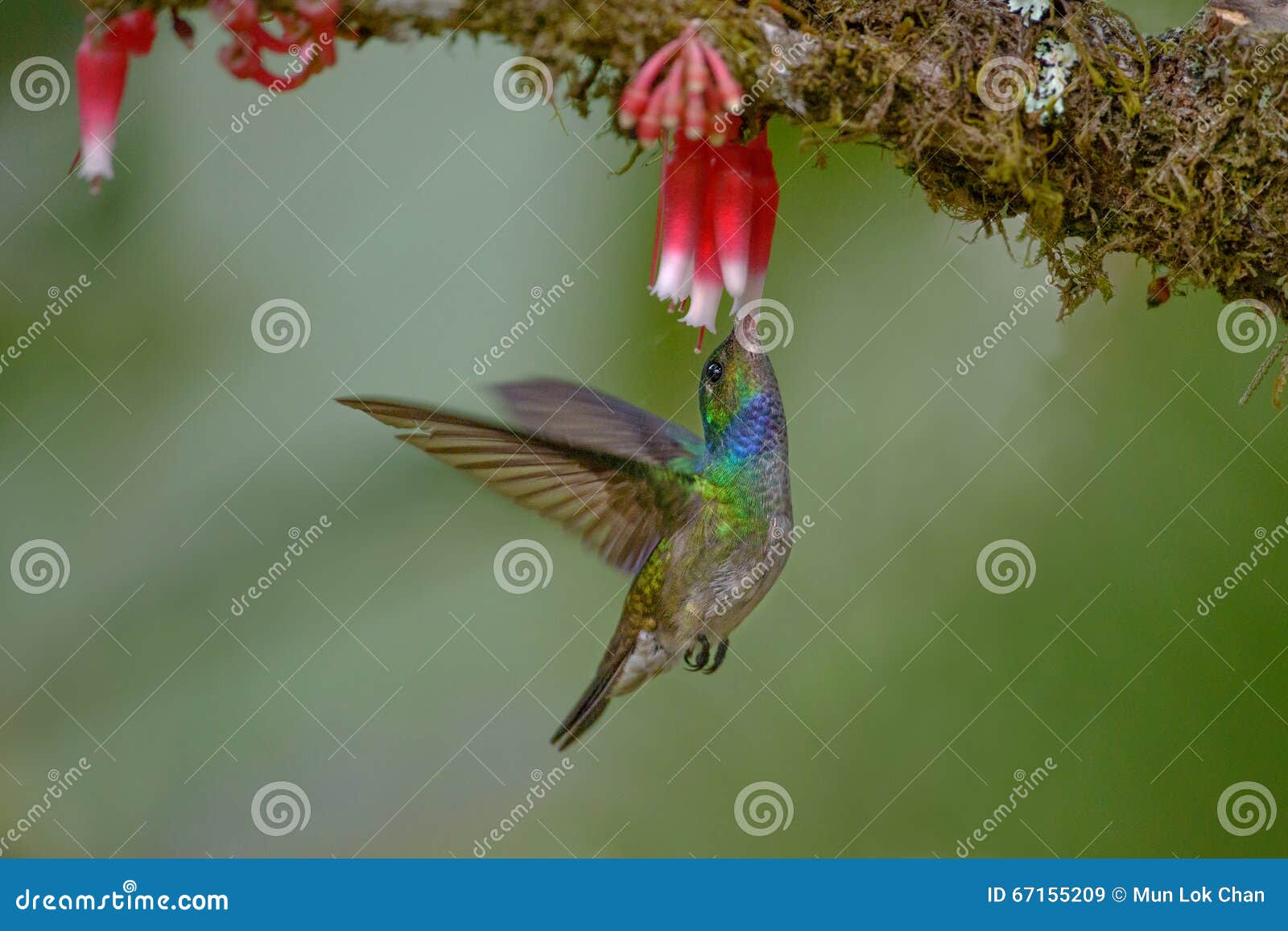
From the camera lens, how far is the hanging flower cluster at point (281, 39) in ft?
3.67

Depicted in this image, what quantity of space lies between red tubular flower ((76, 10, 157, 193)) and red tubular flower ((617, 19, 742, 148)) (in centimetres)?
51

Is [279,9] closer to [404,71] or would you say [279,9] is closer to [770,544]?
[770,544]

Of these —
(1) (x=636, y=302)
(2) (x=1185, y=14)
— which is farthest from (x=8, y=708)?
(2) (x=1185, y=14)

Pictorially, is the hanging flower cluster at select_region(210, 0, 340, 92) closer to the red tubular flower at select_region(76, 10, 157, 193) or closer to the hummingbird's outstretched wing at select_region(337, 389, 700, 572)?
the red tubular flower at select_region(76, 10, 157, 193)

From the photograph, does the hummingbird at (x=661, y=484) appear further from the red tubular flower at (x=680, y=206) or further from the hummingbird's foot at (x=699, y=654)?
the red tubular flower at (x=680, y=206)

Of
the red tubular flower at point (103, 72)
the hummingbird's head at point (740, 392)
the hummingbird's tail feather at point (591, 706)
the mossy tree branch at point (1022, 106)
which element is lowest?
the hummingbird's tail feather at point (591, 706)

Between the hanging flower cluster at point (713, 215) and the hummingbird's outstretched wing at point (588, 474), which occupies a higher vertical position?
the hanging flower cluster at point (713, 215)

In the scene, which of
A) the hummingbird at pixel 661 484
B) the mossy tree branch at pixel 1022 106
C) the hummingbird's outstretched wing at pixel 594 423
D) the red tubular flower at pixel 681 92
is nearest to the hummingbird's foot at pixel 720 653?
the hummingbird at pixel 661 484

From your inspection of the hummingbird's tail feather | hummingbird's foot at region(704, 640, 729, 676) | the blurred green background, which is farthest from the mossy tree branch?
the blurred green background

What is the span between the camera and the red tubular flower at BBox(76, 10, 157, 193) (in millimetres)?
1154

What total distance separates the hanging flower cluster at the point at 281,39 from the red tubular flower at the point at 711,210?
38 cm

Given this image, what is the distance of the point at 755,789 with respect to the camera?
2.81 metres

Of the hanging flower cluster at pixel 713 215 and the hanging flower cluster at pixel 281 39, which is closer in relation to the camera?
the hanging flower cluster at pixel 281 39

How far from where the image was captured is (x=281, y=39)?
3.86 feet
